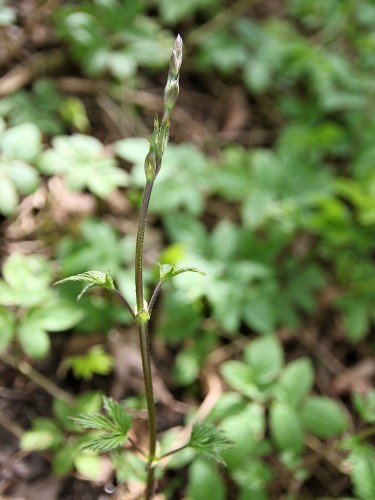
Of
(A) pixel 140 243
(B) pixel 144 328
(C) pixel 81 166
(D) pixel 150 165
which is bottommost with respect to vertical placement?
(C) pixel 81 166

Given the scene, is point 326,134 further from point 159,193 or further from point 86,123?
point 86,123

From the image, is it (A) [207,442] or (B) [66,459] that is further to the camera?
(B) [66,459]

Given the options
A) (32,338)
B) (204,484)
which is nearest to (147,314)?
(32,338)

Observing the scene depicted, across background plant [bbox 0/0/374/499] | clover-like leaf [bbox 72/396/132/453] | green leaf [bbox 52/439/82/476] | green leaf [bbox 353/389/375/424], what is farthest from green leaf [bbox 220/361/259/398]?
clover-like leaf [bbox 72/396/132/453]

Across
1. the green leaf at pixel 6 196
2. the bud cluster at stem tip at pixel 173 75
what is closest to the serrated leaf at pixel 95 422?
the bud cluster at stem tip at pixel 173 75

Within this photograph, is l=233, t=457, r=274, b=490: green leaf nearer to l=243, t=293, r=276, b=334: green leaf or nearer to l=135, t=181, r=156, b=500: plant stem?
l=135, t=181, r=156, b=500: plant stem

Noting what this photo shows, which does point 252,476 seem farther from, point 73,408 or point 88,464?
point 73,408

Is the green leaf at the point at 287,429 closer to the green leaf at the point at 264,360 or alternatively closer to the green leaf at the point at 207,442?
the green leaf at the point at 264,360
